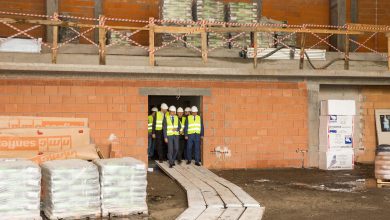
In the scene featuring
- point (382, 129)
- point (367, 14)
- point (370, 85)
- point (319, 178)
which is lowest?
point (319, 178)

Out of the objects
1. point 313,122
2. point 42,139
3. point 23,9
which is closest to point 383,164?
A: point 313,122

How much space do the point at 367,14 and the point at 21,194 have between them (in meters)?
15.3

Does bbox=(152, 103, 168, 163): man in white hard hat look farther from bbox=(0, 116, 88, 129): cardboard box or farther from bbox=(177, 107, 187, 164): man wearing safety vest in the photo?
bbox=(0, 116, 88, 129): cardboard box

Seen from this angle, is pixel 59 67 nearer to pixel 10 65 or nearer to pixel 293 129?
pixel 10 65

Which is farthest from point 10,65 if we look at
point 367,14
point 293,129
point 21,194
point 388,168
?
point 367,14

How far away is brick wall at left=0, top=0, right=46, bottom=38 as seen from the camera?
15.9 meters

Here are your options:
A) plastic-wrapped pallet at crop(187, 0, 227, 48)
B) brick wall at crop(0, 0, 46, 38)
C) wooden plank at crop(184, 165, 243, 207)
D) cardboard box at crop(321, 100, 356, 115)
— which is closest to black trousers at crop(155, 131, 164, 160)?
wooden plank at crop(184, 165, 243, 207)

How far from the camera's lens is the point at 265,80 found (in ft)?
47.0

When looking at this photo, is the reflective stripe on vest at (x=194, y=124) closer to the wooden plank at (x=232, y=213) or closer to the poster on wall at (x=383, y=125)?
the wooden plank at (x=232, y=213)

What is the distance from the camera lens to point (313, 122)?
48.2 ft

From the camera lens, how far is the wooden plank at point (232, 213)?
762 cm

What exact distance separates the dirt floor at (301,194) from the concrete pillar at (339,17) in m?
5.37

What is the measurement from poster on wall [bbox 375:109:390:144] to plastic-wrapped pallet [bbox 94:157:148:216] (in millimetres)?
9982

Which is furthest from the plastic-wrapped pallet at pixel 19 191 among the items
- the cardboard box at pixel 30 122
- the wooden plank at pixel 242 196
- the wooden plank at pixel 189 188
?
the wooden plank at pixel 242 196
